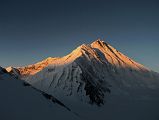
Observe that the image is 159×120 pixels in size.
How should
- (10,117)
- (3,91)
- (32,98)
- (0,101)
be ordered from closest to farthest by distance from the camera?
(10,117) < (0,101) < (3,91) < (32,98)

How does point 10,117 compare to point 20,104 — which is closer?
point 10,117

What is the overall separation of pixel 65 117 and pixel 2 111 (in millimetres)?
28157

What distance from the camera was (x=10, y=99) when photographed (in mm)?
111625

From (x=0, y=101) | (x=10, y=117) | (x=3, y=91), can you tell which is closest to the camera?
(x=10, y=117)

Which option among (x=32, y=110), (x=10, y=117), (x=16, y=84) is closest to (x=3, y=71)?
(x=16, y=84)

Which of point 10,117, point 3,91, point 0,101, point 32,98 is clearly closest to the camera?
point 10,117

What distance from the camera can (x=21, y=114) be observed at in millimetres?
103812

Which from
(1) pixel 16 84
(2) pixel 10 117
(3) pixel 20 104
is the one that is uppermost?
(1) pixel 16 84

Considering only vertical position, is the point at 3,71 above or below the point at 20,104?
above

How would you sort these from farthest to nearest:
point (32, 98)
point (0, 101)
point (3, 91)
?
point (32, 98) → point (3, 91) → point (0, 101)

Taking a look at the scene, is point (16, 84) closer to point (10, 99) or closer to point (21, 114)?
point (10, 99)

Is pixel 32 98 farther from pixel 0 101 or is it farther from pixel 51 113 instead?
pixel 0 101

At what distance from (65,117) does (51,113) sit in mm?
6102

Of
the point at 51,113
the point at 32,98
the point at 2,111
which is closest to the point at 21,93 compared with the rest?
the point at 32,98
